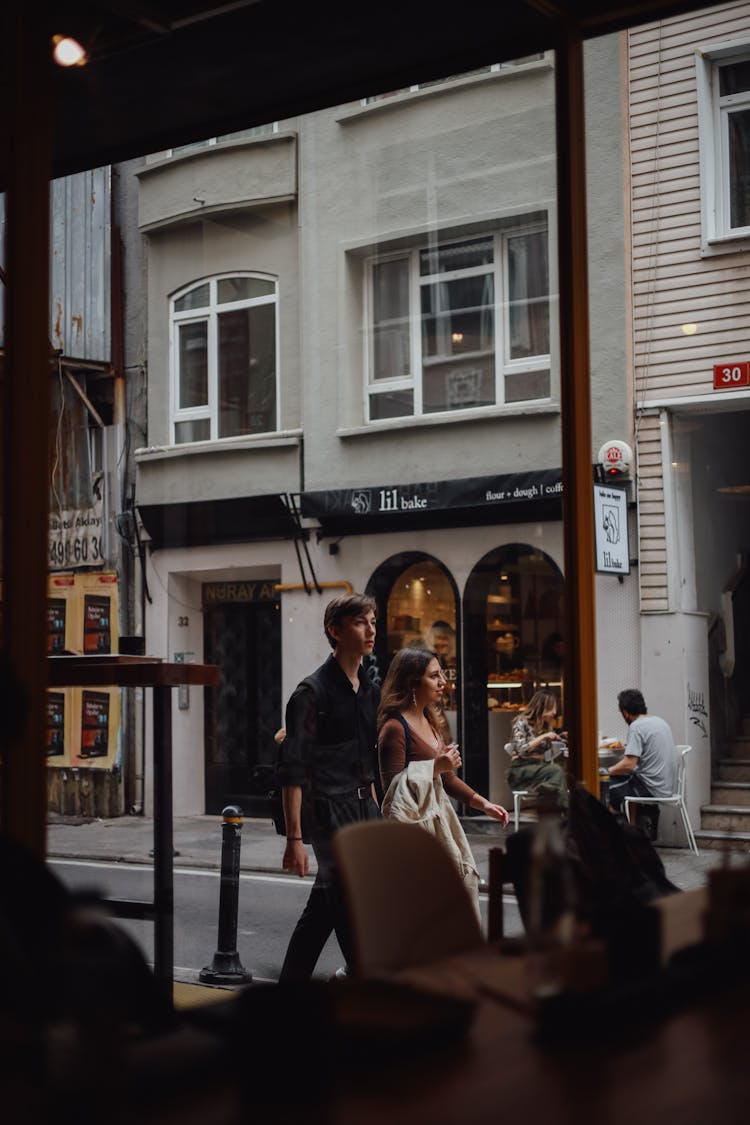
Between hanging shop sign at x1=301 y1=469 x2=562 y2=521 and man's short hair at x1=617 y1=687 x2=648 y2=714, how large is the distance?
1.15 meters

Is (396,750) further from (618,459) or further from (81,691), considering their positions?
(618,459)

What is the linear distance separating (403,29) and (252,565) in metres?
5.83

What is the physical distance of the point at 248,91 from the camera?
4445 mm

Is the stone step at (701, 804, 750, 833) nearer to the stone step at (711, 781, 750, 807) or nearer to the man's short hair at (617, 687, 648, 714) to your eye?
the stone step at (711, 781, 750, 807)

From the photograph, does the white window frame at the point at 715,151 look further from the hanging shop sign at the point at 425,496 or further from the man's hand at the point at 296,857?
the man's hand at the point at 296,857

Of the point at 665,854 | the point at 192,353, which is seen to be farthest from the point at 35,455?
the point at 192,353

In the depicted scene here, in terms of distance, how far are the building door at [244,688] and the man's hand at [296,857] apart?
3.63m

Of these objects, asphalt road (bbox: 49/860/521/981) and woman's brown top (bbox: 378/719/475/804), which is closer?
woman's brown top (bbox: 378/719/475/804)

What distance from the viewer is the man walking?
4379 millimetres

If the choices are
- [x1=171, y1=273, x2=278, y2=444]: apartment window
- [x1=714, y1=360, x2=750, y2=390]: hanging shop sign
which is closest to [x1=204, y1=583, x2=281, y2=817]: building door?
[x1=171, y1=273, x2=278, y2=444]: apartment window

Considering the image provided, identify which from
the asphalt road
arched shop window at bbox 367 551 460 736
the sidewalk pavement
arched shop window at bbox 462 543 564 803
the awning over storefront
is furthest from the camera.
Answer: arched shop window at bbox 367 551 460 736

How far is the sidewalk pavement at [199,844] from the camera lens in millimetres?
3881

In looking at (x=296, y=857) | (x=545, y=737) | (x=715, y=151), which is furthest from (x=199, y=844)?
(x=715, y=151)

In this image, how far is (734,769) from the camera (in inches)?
315
